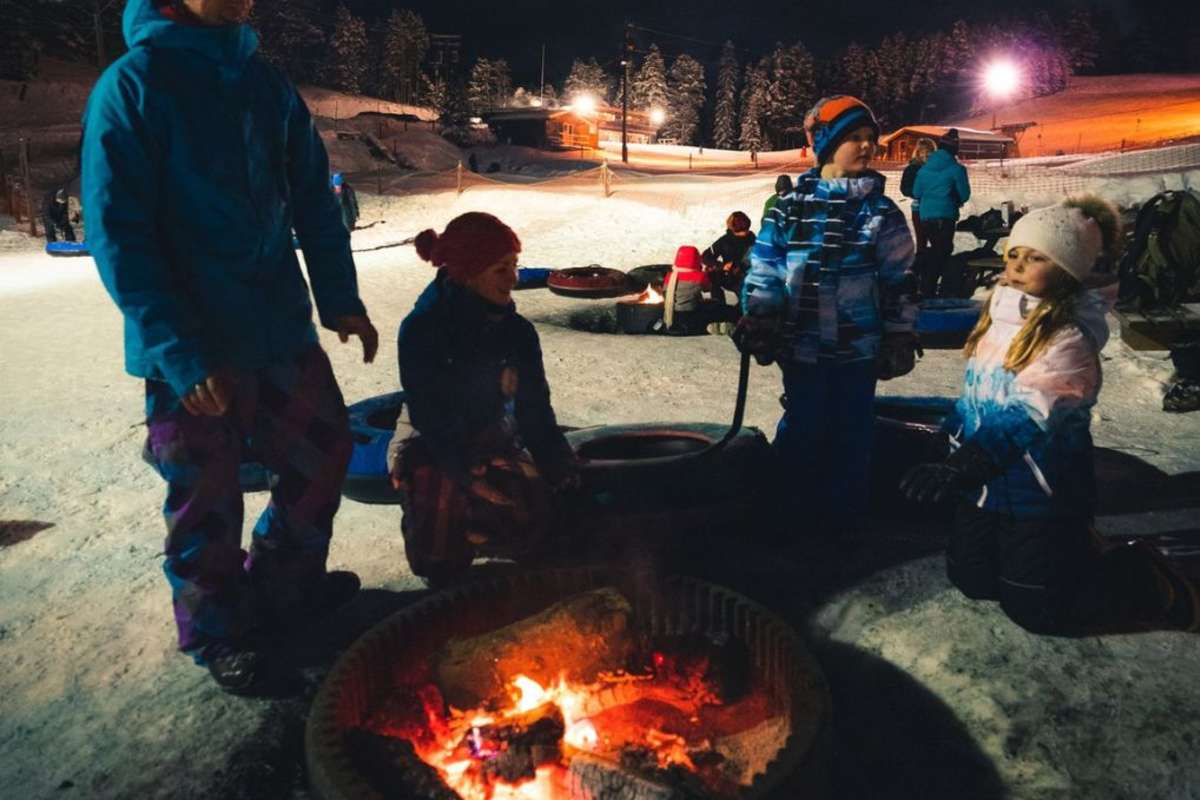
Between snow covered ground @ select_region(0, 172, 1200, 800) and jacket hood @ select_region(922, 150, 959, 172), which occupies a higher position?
jacket hood @ select_region(922, 150, 959, 172)

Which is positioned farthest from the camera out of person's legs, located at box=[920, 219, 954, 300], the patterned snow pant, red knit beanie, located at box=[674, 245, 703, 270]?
person's legs, located at box=[920, 219, 954, 300]

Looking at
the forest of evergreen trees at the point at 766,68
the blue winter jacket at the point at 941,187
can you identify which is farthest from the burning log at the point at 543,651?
the forest of evergreen trees at the point at 766,68

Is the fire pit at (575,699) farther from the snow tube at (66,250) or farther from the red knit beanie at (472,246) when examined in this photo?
the snow tube at (66,250)

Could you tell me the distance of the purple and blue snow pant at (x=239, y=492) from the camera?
8.32ft

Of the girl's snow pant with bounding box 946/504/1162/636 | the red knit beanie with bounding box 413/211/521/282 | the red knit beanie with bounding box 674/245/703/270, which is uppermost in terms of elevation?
the red knit beanie with bounding box 413/211/521/282

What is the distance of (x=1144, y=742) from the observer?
234 centimetres

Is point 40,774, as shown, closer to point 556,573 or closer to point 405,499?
point 405,499

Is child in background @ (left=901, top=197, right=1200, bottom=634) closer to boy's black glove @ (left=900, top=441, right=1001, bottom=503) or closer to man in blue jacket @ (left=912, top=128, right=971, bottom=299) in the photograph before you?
boy's black glove @ (left=900, top=441, right=1001, bottom=503)

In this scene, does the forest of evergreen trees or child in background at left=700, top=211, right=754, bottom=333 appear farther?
the forest of evergreen trees

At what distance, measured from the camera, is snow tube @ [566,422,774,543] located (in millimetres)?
3326

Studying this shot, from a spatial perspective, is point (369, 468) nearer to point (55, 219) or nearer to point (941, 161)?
point (941, 161)

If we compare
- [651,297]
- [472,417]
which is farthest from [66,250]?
[472,417]

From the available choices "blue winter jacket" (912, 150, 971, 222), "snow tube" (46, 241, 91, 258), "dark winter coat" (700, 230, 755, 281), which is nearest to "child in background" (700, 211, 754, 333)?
"dark winter coat" (700, 230, 755, 281)

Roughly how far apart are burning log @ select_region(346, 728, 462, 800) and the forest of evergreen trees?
66.5 meters
